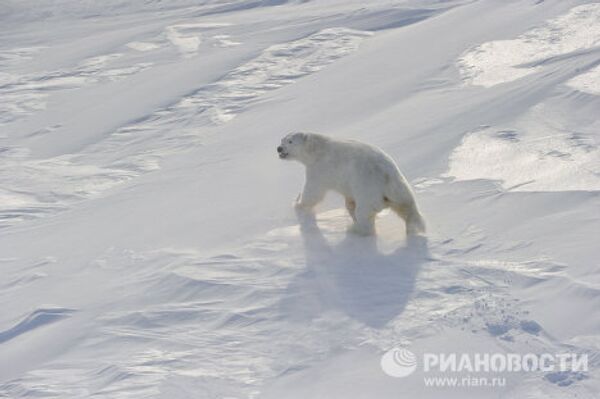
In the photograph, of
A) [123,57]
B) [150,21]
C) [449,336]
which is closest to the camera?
[449,336]

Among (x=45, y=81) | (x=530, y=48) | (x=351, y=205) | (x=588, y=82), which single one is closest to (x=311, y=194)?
(x=351, y=205)

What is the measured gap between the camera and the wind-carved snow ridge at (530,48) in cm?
1216

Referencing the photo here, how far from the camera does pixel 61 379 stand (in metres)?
6.59

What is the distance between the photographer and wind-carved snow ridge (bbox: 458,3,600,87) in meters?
12.2

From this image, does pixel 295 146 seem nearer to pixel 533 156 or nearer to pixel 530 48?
pixel 533 156

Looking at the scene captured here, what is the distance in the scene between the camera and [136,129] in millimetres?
12656

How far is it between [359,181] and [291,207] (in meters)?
1.22

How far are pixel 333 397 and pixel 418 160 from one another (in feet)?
14.0

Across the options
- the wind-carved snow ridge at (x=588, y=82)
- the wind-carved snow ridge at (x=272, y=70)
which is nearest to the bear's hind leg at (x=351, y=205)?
the wind-carved snow ridge at (x=588, y=82)

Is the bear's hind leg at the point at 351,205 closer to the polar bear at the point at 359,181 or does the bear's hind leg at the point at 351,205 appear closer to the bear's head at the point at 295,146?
the polar bear at the point at 359,181

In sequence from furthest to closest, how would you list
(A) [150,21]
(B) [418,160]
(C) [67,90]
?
1. (A) [150,21]
2. (C) [67,90]
3. (B) [418,160]

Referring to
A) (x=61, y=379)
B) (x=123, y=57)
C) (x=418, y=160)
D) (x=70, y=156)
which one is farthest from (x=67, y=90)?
(x=61, y=379)

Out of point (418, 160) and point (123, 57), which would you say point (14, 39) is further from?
point (418, 160)

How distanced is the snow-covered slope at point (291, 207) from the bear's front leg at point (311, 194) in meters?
0.16
